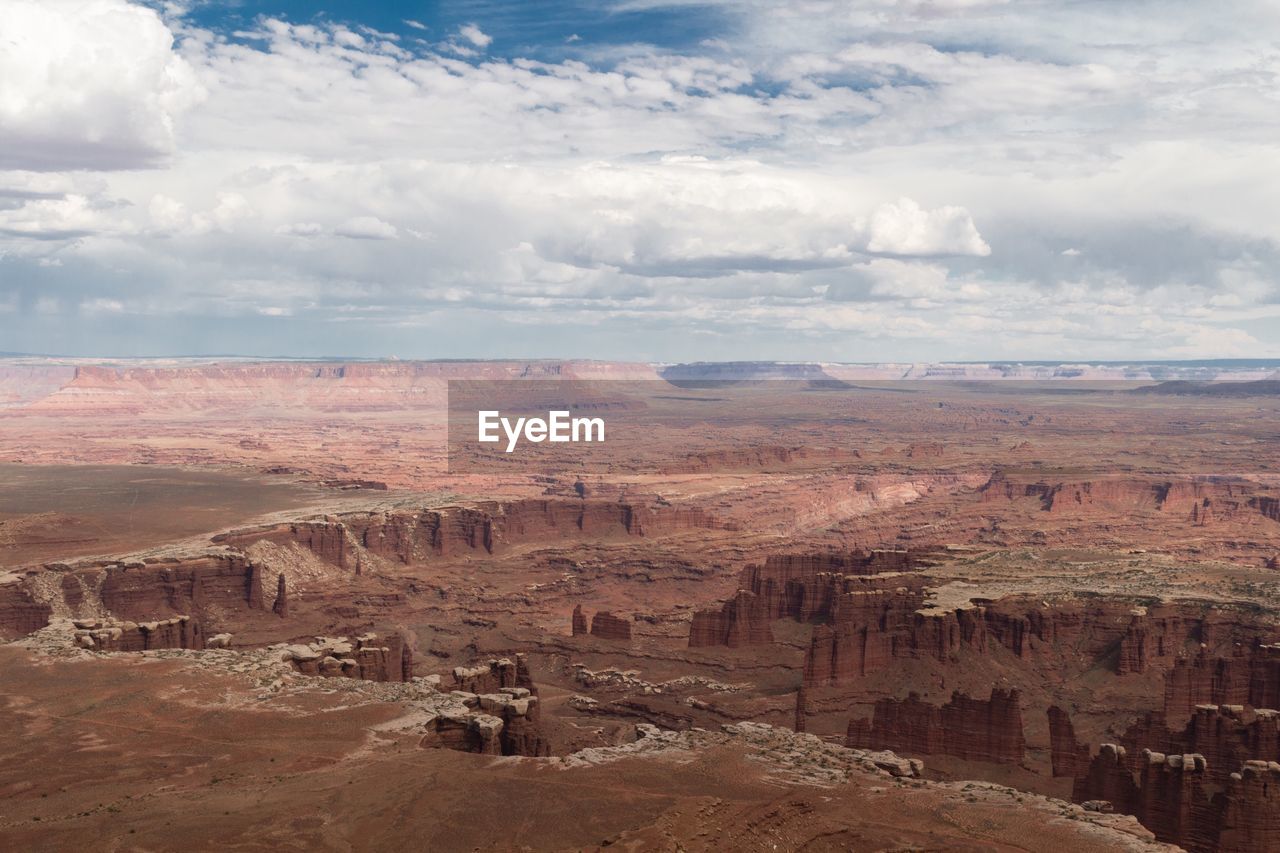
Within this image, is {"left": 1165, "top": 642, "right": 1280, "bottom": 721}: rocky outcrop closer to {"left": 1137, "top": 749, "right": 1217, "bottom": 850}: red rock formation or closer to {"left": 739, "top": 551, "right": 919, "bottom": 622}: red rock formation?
{"left": 1137, "top": 749, "right": 1217, "bottom": 850}: red rock formation

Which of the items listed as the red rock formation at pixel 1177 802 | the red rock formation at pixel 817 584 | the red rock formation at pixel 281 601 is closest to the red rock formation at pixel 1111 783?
the red rock formation at pixel 1177 802

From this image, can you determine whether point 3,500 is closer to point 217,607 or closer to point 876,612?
point 217,607

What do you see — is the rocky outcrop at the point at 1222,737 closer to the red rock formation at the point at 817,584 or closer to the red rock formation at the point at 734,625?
the red rock formation at the point at 817,584

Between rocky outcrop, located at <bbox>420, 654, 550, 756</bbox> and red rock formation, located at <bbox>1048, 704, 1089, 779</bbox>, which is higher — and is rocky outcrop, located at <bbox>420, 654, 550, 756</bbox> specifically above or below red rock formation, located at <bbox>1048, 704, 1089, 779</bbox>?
above

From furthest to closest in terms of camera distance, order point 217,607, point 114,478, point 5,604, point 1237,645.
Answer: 1. point 114,478
2. point 217,607
3. point 5,604
4. point 1237,645

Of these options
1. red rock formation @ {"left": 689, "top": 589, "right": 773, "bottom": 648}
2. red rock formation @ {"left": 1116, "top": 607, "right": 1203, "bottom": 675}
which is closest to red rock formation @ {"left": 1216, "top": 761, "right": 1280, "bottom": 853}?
red rock formation @ {"left": 1116, "top": 607, "right": 1203, "bottom": 675}

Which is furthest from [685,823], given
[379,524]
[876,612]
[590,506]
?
[590,506]
